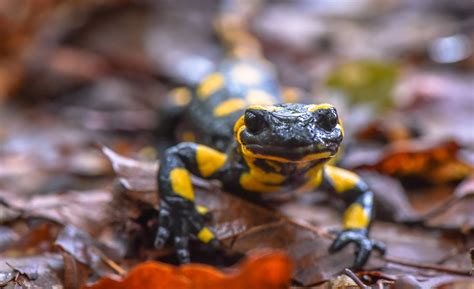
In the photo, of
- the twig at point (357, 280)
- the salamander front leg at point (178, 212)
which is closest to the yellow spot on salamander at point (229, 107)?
the salamander front leg at point (178, 212)

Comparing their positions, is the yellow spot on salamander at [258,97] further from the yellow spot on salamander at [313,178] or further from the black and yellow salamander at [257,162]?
the yellow spot on salamander at [313,178]

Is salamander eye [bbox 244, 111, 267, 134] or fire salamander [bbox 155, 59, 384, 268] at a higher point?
salamander eye [bbox 244, 111, 267, 134]

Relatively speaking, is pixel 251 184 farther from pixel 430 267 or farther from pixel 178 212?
pixel 430 267

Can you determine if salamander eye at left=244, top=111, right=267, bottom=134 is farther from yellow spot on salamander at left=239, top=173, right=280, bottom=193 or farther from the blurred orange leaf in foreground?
the blurred orange leaf in foreground

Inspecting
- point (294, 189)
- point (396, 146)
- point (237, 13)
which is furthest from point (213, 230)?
point (237, 13)

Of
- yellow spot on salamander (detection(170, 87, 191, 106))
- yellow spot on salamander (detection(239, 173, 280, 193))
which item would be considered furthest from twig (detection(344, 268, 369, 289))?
yellow spot on salamander (detection(170, 87, 191, 106))

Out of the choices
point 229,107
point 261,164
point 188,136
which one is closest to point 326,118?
point 261,164
